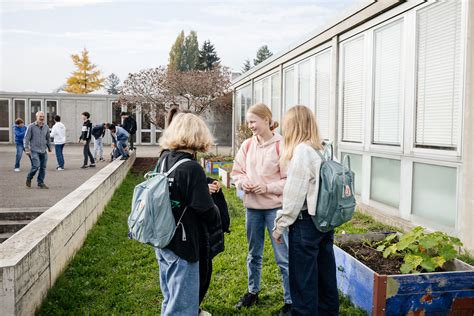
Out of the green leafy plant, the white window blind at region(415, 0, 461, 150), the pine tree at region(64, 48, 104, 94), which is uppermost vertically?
the pine tree at region(64, 48, 104, 94)

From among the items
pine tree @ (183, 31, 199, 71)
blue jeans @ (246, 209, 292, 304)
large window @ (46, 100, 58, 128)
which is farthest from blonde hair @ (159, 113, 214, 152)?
pine tree @ (183, 31, 199, 71)

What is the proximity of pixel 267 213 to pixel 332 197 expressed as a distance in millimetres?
992

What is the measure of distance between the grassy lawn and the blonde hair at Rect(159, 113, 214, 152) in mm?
1779

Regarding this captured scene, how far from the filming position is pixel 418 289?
3705mm


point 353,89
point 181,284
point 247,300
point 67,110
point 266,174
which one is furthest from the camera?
point 67,110

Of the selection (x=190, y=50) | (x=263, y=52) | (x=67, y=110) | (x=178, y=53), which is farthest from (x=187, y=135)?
(x=263, y=52)

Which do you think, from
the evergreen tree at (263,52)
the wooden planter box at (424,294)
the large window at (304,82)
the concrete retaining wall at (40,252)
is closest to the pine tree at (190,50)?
the evergreen tree at (263,52)

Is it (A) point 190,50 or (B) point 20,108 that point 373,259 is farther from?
(A) point 190,50

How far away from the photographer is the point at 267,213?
4.32 m

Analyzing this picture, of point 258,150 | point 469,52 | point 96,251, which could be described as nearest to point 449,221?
point 469,52

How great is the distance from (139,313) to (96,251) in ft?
7.40

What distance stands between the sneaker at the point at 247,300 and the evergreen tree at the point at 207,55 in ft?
199

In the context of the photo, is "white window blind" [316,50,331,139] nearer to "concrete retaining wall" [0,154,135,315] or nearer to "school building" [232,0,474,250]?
"school building" [232,0,474,250]

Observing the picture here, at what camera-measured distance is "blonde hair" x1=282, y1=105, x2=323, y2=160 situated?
364 cm
